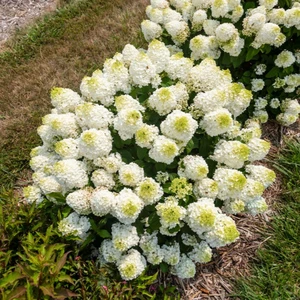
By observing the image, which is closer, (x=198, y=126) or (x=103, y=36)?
(x=198, y=126)

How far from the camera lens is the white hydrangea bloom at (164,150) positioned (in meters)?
2.41

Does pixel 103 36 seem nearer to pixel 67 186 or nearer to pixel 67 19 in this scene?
pixel 67 19

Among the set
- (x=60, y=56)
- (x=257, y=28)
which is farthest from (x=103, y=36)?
(x=257, y=28)

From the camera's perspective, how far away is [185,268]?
9.16 ft

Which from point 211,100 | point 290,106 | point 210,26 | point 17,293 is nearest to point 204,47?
point 210,26

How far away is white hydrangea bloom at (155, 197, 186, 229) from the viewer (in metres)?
2.42

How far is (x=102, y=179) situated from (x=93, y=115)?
1.34 ft

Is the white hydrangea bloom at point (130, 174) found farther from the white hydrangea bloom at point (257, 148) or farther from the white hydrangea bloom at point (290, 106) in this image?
the white hydrangea bloom at point (290, 106)

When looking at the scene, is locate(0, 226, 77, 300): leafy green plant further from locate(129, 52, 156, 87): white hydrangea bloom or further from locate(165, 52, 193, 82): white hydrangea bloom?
locate(165, 52, 193, 82): white hydrangea bloom

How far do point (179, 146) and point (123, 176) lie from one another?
0.41 metres

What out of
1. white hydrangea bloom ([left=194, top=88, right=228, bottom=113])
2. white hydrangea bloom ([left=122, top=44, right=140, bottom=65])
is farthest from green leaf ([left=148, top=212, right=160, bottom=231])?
white hydrangea bloom ([left=122, top=44, right=140, bottom=65])

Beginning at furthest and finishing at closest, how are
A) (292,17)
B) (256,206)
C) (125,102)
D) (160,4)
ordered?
(160,4) < (292,17) < (256,206) < (125,102)

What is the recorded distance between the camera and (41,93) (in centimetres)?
457

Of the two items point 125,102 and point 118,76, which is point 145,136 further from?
point 118,76
